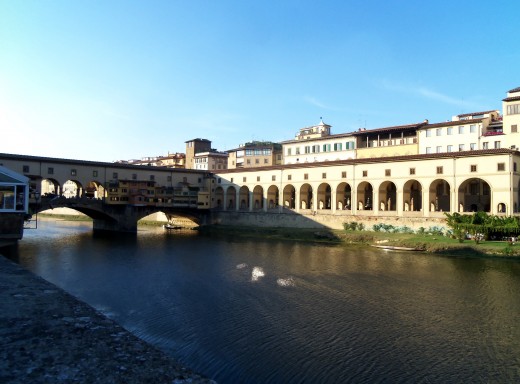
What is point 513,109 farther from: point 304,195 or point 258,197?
point 258,197

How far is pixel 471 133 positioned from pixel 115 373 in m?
57.0

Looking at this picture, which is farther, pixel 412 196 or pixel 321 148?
pixel 321 148

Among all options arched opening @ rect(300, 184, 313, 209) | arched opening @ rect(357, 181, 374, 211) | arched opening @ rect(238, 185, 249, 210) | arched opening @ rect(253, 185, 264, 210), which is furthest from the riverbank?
arched opening @ rect(300, 184, 313, 209)

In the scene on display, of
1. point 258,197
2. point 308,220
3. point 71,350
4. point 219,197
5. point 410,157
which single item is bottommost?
point 71,350

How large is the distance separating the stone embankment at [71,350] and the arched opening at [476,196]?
4772cm

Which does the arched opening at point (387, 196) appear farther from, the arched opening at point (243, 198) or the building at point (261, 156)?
the building at point (261, 156)

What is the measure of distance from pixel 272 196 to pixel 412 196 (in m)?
22.7

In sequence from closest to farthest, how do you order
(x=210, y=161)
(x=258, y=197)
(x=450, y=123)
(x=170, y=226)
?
(x=450, y=123)
(x=258, y=197)
(x=170, y=226)
(x=210, y=161)

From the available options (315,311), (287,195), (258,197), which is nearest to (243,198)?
(258,197)

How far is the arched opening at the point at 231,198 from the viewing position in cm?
7441

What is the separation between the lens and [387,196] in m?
58.8

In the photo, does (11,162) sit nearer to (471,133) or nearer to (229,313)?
(229,313)

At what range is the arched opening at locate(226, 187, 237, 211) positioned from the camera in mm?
74406

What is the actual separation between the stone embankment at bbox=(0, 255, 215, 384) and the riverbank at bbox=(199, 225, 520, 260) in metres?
34.7
